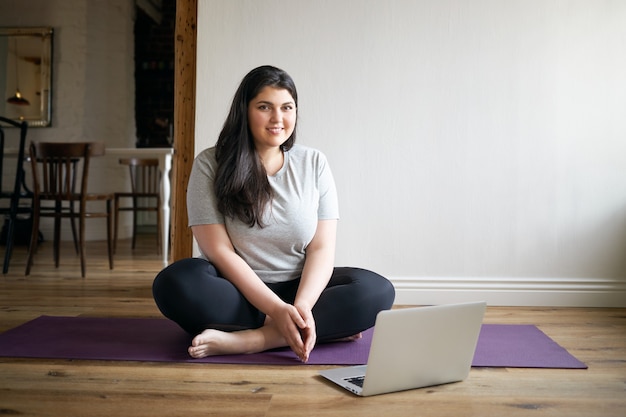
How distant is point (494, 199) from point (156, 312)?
152 cm

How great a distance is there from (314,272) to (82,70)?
5302 mm

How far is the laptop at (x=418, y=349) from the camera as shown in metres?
1.48

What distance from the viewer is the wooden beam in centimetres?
308

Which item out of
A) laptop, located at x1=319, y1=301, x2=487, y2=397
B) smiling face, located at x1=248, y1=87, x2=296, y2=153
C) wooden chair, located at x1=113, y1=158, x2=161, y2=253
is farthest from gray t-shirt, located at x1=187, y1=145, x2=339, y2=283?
wooden chair, located at x1=113, y1=158, x2=161, y2=253

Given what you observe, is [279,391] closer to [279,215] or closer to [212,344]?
[212,344]

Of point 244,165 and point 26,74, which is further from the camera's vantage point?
point 26,74

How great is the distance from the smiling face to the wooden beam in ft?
3.66

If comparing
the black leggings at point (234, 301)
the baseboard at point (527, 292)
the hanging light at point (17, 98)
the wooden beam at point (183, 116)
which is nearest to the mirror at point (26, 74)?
the hanging light at point (17, 98)

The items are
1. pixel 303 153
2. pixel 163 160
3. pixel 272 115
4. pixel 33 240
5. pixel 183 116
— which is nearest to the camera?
pixel 272 115

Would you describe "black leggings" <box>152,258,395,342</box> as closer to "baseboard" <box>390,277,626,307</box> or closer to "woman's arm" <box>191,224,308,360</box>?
"woman's arm" <box>191,224,308,360</box>

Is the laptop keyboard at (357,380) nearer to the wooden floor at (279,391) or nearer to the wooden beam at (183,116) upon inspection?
the wooden floor at (279,391)

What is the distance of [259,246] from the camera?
2.07m

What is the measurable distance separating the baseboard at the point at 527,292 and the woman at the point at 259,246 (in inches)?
34.8

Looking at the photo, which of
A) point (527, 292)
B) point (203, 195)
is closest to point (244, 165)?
point (203, 195)
